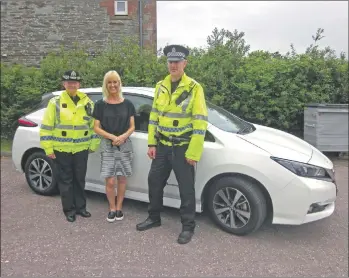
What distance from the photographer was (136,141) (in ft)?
12.5

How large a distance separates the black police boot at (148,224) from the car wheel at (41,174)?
1.41m

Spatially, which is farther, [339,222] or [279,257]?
[339,222]

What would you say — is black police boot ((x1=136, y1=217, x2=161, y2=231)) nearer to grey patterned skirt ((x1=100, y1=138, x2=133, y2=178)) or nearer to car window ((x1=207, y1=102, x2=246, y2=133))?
grey patterned skirt ((x1=100, y1=138, x2=133, y2=178))

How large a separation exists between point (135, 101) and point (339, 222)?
9.02 ft

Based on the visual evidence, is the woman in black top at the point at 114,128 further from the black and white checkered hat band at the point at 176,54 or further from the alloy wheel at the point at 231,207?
the alloy wheel at the point at 231,207

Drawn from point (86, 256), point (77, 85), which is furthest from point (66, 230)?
point (77, 85)

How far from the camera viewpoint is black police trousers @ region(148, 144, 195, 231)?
3303mm

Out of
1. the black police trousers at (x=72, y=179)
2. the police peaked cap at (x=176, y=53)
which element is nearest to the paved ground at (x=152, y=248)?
the black police trousers at (x=72, y=179)

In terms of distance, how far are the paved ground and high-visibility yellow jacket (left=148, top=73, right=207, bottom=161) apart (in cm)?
91

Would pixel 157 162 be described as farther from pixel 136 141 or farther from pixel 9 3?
→ pixel 9 3

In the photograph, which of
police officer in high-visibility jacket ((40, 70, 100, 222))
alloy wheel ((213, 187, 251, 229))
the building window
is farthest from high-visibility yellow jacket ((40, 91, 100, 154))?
the building window

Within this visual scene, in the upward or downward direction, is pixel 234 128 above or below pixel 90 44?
below

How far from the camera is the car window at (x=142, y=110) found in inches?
153

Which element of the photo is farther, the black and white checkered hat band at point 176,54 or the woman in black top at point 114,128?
the woman in black top at point 114,128
